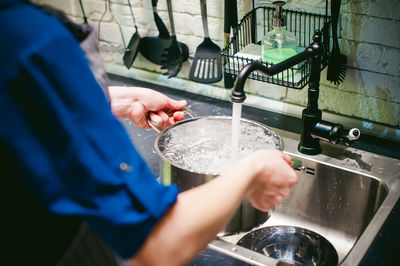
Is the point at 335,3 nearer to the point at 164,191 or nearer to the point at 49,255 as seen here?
the point at 164,191

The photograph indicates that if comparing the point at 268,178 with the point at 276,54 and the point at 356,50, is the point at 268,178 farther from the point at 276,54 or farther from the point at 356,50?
the point at 356,50

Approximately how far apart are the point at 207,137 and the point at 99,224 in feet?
2.49

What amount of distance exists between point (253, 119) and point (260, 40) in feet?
0.94

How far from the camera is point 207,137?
126 cm

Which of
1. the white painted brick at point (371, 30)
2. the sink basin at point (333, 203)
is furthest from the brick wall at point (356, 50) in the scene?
the sink basin at point (333, 203)

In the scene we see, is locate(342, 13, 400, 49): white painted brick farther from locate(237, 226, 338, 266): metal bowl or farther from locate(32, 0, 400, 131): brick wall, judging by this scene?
locate(237, 226, 338, 266): metal bowl

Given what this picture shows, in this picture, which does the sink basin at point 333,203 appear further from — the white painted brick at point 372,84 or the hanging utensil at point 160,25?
the hanging utensil at point 160,25

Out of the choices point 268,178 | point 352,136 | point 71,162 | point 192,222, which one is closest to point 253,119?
point 352,136

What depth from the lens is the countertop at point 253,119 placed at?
98 cm

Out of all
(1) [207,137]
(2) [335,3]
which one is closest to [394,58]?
(2) [335,3]

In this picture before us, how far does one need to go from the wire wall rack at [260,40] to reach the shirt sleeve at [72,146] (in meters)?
0.79

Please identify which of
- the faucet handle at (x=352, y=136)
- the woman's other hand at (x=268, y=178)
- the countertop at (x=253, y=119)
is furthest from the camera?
the faucet handle at (x=352, y=136)

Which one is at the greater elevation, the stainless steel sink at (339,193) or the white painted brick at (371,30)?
the white painted brick at (371,30)

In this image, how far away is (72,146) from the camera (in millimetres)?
488
